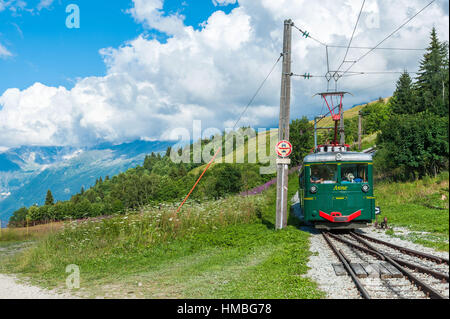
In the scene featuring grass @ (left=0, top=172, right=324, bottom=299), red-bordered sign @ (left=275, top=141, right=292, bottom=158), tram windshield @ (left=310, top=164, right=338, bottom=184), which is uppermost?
red-bordered sign @ (left=275, top=141, right=292, bottom=158)

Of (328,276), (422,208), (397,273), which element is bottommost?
(328,276)

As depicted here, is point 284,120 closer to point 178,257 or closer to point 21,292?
point 178,257

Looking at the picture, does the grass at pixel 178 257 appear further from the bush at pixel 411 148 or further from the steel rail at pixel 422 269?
the bush at pixel 411 148

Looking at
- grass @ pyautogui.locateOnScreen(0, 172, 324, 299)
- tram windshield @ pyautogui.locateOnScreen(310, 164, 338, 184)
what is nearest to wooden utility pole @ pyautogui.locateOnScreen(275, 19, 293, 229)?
grass @ pyautogui.locateOnScreen(0, 172, 324, 299)

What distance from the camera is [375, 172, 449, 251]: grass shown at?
4543 millimetres

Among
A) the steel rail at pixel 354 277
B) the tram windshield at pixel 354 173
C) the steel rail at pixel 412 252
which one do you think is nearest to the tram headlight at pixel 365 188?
the tram windshield at pixel 354 173

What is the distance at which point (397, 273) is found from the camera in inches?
264

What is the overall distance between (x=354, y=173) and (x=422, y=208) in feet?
14.6

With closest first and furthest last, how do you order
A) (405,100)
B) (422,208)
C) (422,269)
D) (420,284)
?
(420,284), (422,269), (422,208), (405,100)

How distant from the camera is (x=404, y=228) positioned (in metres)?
12.9

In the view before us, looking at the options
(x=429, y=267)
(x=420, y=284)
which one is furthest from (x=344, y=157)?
(x=420, y=284)

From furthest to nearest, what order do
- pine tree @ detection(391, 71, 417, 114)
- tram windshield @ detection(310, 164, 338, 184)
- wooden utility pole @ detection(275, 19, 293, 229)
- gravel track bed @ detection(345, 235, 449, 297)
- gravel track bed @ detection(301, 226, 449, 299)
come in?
1. pine tree @ detection(391, 71, 417, 114)
2. wooden utility pole @ detection(275, 19, 293, 229)
3. tram windshield @ detection(310, 164, 338, 184)
4. gravel track bed @ detection(301, 226, 449, 299)
5. gravel track bed @ detection(345, 235, 449, 297)

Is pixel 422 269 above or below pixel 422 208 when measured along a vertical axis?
below

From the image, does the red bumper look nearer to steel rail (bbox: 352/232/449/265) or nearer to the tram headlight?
the tram headlight
